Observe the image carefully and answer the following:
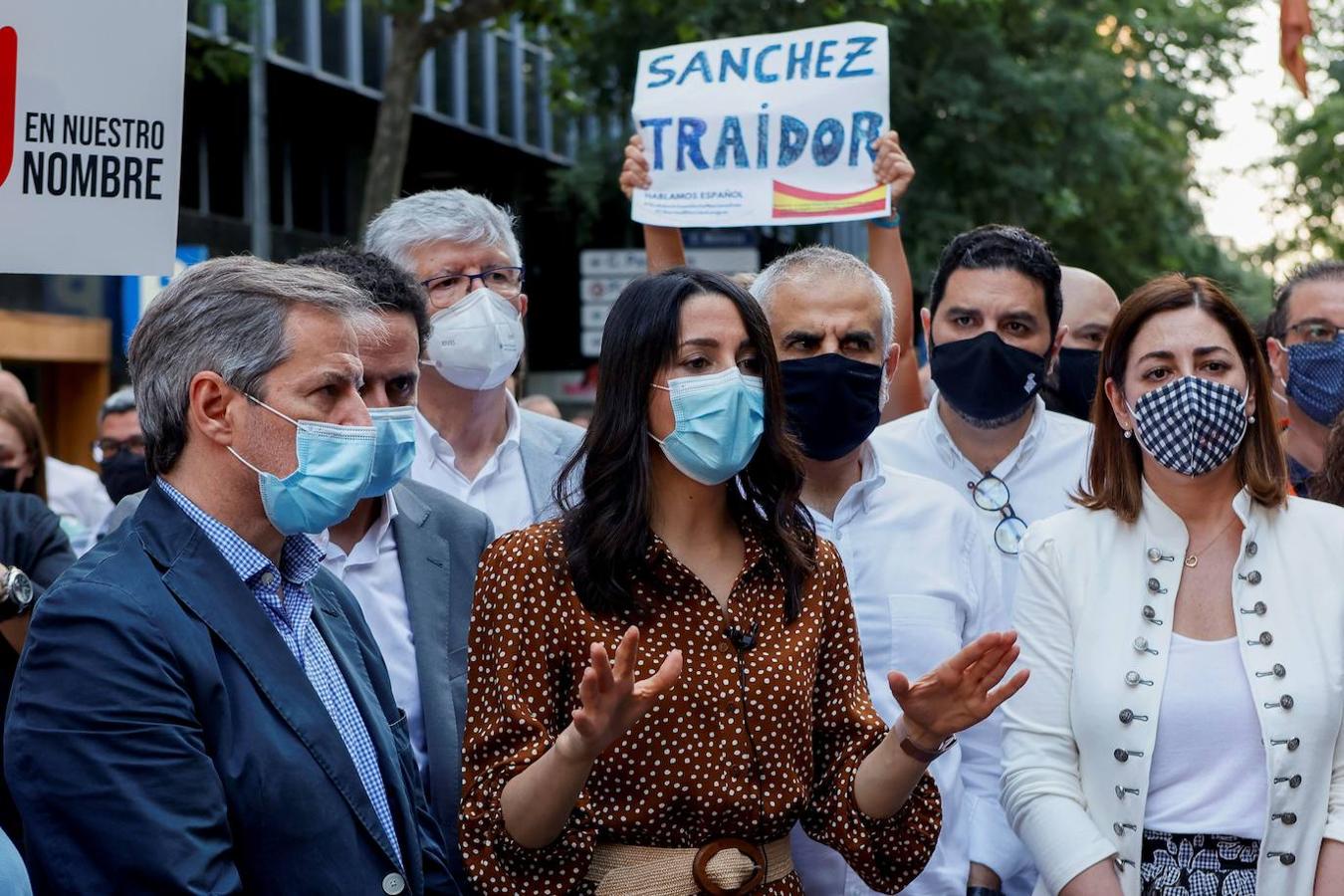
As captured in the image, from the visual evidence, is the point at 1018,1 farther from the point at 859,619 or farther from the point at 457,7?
the point at 859,619

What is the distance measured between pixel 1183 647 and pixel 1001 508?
1.11 metres

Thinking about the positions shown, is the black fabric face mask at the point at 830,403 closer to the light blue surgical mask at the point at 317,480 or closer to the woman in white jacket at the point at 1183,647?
the woman in white jacket at the point at 1183,647

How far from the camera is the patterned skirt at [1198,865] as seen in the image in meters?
4.03

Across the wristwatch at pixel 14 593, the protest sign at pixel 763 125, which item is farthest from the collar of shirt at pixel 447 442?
the wristwatch at pixel 14 593

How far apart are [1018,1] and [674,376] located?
63.9ft

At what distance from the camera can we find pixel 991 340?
5.28 metres

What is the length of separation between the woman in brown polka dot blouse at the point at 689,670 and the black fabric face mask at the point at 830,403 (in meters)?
0.68

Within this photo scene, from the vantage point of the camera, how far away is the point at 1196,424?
430 cm

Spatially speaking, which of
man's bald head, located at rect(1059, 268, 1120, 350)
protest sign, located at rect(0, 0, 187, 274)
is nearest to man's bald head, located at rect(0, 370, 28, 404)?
protest sign, located at rect(0, 0, 187, 274)

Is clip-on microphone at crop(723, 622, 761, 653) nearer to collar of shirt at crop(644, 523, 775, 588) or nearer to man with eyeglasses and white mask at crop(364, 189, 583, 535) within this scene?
collar of shirt at crop(644, 523, 775, 588)

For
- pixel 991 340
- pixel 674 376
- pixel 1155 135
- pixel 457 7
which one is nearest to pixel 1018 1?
pixel 1155 135

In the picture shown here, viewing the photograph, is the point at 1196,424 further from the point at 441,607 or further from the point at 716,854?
the point at 441,607

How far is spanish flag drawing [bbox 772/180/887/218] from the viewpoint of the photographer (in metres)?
6.07

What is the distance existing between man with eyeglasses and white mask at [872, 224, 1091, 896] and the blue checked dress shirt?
2023 millimetres
